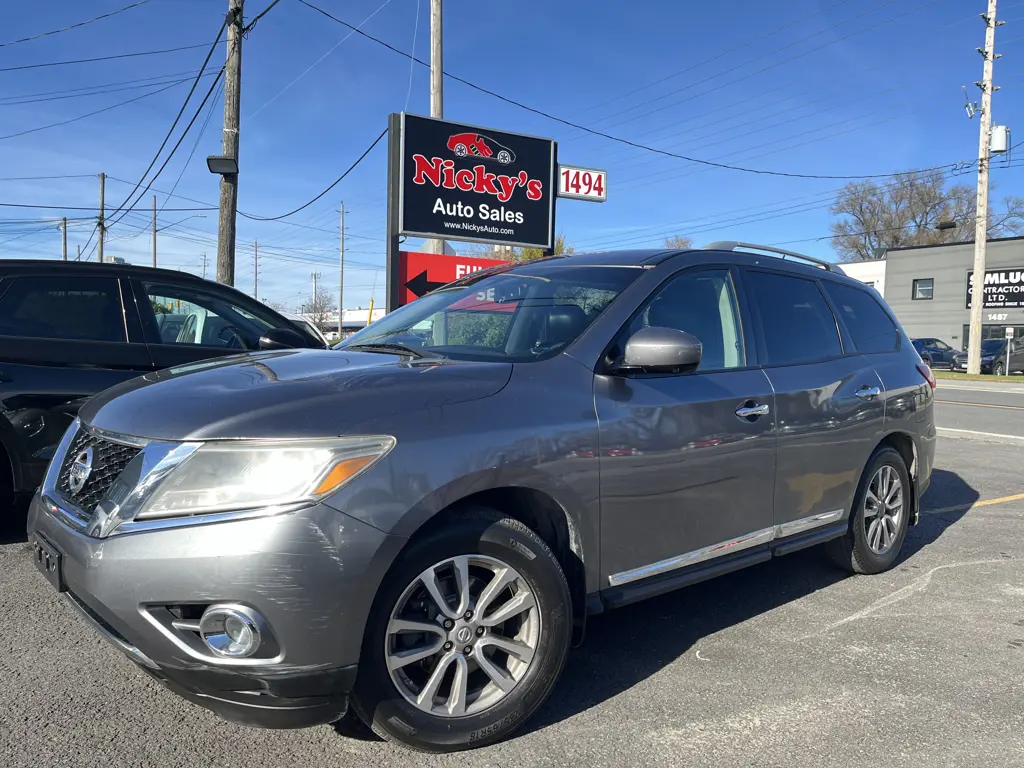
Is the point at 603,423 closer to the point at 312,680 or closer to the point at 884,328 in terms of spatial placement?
the point at 312,680

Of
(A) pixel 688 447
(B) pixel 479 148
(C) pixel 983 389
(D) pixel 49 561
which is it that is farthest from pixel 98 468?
(C) pixel 983 389

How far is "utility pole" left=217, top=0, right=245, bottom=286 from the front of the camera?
12852mm

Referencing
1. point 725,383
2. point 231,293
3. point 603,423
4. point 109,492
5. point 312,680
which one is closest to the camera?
point 312,680

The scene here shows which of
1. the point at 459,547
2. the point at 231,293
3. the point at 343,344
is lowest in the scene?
the point at 459,547

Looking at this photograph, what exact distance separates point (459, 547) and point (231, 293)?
12.6 ft

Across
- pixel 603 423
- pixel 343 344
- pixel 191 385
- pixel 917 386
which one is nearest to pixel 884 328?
pixel 917 386

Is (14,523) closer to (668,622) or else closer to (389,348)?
(389,348)

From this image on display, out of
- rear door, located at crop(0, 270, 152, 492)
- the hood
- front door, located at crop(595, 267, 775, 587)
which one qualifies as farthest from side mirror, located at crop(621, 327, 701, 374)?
rear door, located at crop(0, 270, 152, 492)

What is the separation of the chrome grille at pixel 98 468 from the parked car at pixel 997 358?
34.0m

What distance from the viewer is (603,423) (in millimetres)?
2939

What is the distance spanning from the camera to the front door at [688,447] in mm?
3006

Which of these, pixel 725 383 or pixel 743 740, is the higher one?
pixel 725 383

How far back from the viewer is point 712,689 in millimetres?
3121

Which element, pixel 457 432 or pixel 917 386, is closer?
pixel 457 432
